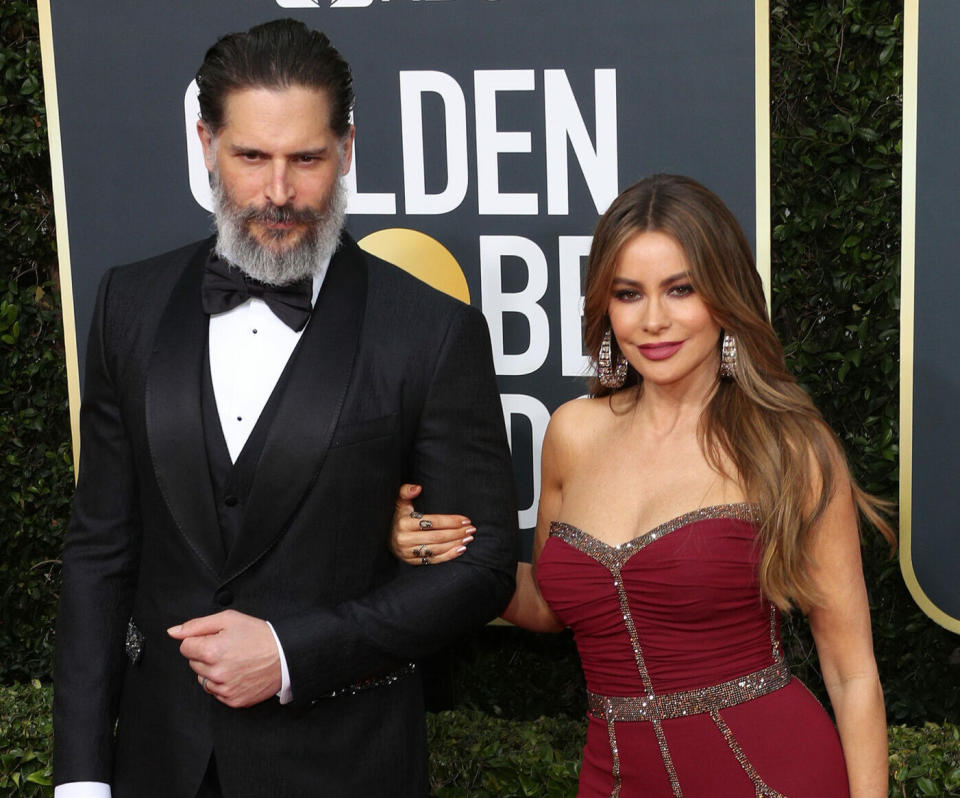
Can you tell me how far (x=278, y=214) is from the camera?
1.96m

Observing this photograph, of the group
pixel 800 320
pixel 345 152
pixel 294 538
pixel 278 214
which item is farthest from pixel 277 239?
pixel 800 320

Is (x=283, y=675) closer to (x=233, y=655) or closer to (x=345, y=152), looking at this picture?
(x=233, y=655)

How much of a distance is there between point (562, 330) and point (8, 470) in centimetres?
172

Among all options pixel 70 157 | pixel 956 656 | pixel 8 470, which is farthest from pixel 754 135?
pixel 8 470

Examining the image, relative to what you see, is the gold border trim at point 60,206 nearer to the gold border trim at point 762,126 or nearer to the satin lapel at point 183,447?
the satin lapel at point 183,447

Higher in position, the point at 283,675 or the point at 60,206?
the point at 60,206

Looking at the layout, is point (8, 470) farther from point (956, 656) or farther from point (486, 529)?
point (956, 656)

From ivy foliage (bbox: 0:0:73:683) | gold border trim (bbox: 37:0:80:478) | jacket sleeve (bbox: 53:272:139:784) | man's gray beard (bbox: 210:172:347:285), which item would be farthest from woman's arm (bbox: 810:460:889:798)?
ivy foliage (bbox: 0:0:73:683)

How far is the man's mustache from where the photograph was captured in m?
1.96

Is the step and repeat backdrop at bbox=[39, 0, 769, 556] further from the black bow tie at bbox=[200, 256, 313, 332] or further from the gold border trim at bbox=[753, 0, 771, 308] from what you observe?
the black bow tie at bbox=[200, 256, 313, 332]

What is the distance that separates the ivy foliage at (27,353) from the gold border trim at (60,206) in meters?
0.17

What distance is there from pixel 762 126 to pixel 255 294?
1539 mm

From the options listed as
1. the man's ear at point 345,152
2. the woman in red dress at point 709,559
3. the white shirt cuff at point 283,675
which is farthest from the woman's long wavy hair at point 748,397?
the white shirt cuff at point 283,675

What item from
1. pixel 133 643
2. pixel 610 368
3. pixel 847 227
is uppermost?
pixel 847 227
